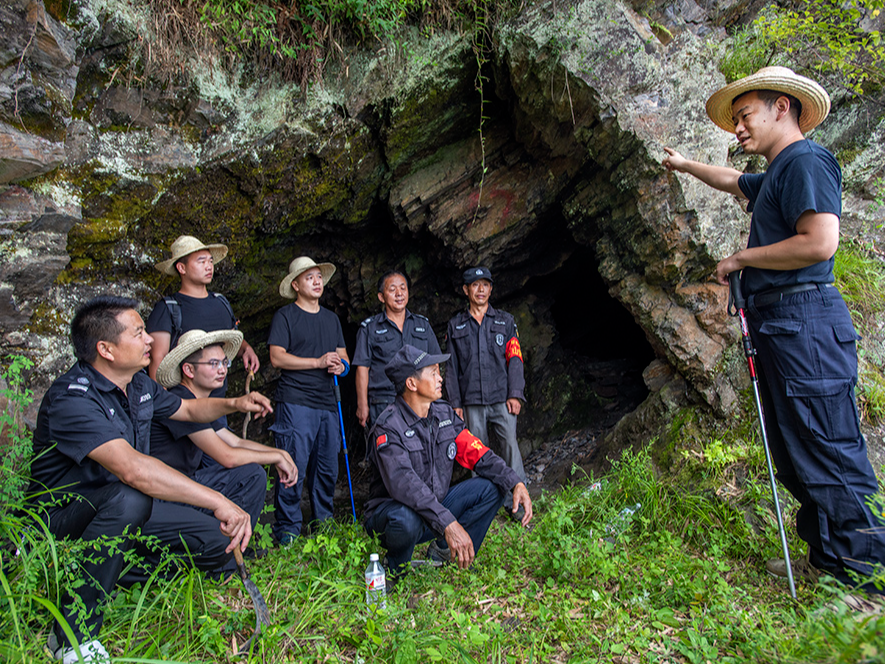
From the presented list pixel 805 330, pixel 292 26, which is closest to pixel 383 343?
pixel 292 26

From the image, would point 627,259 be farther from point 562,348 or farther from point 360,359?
point 562,348

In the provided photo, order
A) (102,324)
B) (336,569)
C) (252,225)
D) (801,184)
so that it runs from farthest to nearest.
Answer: (252,225), (336,569), (102,324), (801,184)

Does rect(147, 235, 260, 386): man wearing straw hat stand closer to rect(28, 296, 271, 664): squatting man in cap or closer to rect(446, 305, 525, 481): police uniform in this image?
rect(28, 296, 271, 664): squatting man in cap

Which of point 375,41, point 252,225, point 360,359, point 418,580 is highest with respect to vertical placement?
point 375,41

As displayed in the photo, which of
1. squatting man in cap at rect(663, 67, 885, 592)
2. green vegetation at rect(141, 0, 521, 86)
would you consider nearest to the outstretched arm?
squatting man in cap at rect(663, 67, 885, 592)

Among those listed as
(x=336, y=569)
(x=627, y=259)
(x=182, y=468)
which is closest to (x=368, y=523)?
(x=336, y=569)

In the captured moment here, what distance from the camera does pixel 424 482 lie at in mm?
3570

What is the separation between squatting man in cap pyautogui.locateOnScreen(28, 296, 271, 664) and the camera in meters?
2.58

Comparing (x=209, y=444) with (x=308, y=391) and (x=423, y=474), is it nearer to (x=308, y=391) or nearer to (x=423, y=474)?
(x=308, y=391)

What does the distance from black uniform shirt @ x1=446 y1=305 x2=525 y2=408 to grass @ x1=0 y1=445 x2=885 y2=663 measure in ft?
5.91

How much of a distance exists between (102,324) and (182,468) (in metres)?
1.29

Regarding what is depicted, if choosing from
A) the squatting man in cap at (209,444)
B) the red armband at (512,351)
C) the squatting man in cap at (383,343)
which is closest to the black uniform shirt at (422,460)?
the squatting man in cap at (209,444)

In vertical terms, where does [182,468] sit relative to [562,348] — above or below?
below

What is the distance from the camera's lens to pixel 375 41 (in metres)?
5.27
